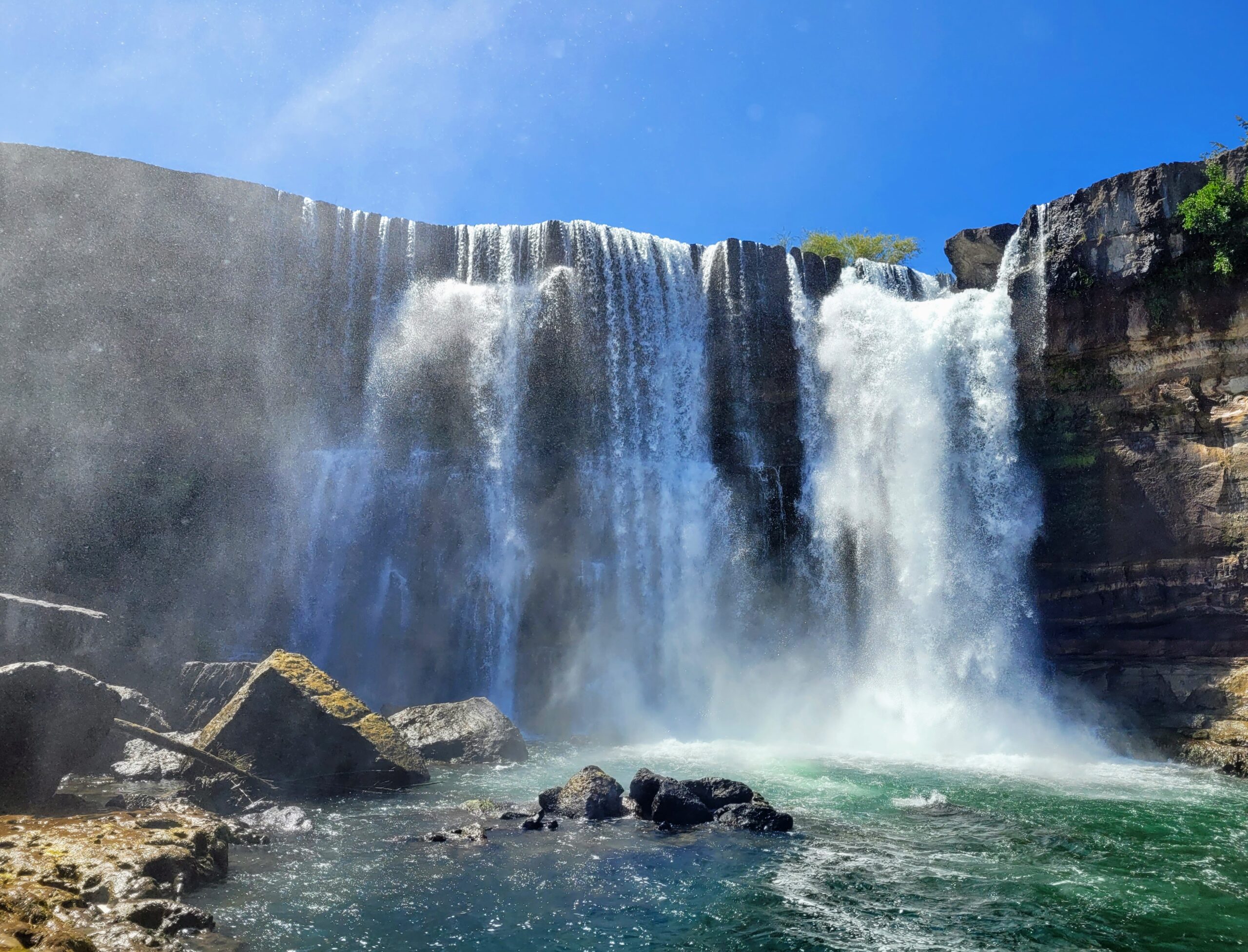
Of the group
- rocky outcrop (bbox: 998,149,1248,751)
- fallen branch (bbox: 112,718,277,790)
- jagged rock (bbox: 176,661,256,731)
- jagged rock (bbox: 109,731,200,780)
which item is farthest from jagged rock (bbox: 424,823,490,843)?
rocky outcrop (bbox: 998,149,1248,751)

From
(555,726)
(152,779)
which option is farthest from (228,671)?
(555,726)

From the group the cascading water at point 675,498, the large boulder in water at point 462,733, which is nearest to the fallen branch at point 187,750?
the large boulder in water at point 462,733

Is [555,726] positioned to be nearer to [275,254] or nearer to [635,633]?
[635,633]

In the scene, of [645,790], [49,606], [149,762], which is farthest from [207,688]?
[645,790]

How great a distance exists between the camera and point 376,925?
23.4 ft

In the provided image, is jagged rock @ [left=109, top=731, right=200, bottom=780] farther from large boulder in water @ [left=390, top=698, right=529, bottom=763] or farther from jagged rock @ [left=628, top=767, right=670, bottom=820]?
jagged rock @ [left=628, top=767, right=670, bottom=820]

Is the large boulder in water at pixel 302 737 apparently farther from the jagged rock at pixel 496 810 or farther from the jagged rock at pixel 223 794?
the jagged rock at pixel 496 810

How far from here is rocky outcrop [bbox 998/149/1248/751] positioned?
Result: 18.7 m

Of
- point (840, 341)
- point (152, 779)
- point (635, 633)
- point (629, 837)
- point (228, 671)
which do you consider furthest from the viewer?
point (840, 341)

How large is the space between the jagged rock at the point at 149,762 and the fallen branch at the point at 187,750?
61 cm

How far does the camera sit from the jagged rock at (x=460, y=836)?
32.1 feet

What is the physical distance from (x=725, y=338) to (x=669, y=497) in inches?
208

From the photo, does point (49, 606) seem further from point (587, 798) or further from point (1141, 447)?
point (1141, 447)

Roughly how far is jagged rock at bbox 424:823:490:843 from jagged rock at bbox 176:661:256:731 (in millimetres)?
7540
